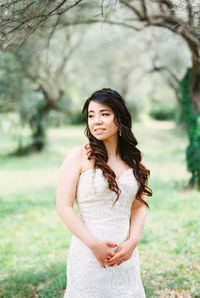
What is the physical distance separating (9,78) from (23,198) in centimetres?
796

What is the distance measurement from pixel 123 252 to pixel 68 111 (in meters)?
17.9

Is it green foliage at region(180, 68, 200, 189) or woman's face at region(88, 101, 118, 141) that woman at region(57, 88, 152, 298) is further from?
green foliage at region(180, 68, 200, 189)

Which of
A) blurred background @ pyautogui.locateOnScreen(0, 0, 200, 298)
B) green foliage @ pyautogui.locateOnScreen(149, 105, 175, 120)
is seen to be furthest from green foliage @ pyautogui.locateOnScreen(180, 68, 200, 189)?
green foliage @ pyautogui.locateOnScreen(149, 105, 175, 120)

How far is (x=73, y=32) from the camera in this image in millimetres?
16922

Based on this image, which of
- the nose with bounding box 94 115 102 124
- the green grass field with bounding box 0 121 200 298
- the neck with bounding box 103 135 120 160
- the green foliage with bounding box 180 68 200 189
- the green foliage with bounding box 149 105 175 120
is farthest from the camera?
the green foliage with bounding box 149 105 175 120

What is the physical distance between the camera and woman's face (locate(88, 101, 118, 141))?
2.24 meters

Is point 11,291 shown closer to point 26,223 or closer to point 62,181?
point 62,181

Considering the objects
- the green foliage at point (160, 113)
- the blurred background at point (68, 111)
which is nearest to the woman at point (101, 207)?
the blurred background at point (68, 111)

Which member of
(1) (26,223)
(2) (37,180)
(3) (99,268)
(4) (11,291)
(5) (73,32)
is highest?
(5) (73,32)

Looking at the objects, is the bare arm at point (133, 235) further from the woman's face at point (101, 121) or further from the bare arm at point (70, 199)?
the woman's face at point (101, 121)

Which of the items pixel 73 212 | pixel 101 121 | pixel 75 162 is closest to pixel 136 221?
pixel 73 212

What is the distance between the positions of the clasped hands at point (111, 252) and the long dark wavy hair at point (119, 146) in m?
0.31

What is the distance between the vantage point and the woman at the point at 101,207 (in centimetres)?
213

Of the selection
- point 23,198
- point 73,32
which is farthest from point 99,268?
point 73,32
